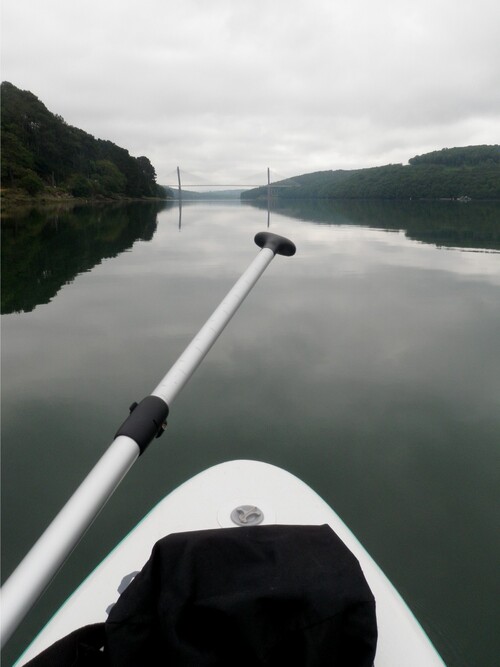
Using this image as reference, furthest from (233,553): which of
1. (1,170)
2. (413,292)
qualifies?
(1,170)

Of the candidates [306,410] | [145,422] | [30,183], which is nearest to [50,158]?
[30,183]

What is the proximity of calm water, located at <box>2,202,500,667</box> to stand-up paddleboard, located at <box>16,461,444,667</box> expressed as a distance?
0.69 m

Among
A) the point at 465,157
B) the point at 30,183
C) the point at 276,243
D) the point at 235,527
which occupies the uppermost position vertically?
the point at 465,157

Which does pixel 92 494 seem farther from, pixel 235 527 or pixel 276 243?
pixel 276 243

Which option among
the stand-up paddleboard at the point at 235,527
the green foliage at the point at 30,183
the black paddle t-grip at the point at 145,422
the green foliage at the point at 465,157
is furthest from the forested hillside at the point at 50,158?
the green foliage at the point at 465,157

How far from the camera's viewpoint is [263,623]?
873mm

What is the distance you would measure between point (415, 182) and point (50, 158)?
57.1 meters

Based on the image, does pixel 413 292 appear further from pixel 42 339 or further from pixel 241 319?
pixel 42 339

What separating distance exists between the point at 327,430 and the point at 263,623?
110 inches

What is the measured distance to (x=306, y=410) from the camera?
3.90 meters

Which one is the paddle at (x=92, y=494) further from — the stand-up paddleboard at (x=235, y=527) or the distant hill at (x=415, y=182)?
the distant hill at (x=415, y=182)

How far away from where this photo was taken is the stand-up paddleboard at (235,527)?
1.36 meters

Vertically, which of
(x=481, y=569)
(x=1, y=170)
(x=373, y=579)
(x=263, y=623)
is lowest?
(x=481, y=569)

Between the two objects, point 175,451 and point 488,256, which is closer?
point 175,451
